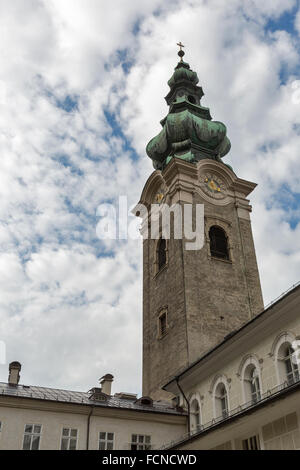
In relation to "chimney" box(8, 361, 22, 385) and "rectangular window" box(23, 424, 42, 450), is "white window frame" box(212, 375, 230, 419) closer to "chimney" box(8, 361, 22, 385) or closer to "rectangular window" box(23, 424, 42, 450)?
"rectangular window" box(23, 424, 42, 450)

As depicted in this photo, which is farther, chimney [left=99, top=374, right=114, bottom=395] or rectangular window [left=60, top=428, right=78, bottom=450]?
chimney [left=99, top=374, right=114, bottom=395]

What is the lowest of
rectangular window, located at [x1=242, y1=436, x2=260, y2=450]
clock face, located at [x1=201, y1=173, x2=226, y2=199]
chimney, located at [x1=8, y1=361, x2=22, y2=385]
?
rectangular window, located at [x1=242, y1=436, x2=260, y2=450]

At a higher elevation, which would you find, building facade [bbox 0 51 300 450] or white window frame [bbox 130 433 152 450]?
building facade [bbox 0 51 300 450]

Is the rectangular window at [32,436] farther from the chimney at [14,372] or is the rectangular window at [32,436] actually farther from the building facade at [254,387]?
the building facade at [254,387]

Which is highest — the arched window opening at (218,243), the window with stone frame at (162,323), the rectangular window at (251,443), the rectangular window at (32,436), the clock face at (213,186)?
the clock face at (213,186)

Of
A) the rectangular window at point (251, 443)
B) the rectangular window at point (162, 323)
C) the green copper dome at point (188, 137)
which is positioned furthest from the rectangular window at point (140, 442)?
the green copper dome at point (188, 137)

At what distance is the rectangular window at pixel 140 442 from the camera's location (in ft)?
69.7

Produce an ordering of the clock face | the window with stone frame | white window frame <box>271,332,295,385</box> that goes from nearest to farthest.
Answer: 1. white window frame <box>271,332,295,385</box>
2. the window with stone frame
3. the clock face

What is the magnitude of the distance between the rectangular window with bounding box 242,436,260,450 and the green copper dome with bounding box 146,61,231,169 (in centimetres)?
2185

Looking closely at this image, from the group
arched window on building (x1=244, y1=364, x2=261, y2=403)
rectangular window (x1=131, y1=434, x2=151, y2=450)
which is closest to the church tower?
rectangular window (x1=131, y1=434, x2=151, y2=450)

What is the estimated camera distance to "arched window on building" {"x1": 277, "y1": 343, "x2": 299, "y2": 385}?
54.4ft

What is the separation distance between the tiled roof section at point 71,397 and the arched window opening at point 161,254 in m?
10.7

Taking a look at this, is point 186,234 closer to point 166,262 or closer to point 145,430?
point 166,262
